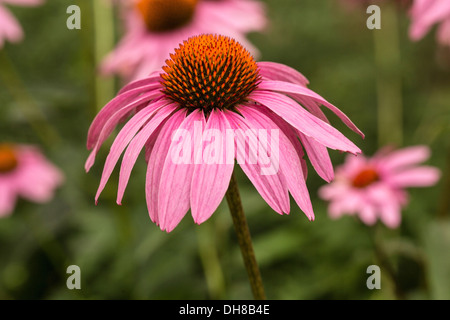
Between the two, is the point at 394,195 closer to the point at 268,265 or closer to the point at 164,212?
the point at 268,265

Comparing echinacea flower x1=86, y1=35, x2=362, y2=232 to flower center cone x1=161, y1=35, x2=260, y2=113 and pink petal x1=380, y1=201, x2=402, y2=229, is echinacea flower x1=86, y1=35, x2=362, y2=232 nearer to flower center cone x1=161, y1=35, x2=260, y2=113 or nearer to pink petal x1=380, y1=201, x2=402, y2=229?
flower center cone x1=161, y1=35, x2=260, y2=113

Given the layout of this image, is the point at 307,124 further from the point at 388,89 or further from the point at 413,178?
the point at 388,89

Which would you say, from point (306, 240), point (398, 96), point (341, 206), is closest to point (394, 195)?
point (341, 206)

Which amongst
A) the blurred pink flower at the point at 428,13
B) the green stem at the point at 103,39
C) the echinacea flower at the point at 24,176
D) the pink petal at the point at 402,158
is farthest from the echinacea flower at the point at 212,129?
the echinacea flower at the point at 24,176

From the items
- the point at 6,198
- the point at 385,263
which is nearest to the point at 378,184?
the point at 385,263

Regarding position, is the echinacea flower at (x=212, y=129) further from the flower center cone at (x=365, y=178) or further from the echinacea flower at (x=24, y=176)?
the echinacea flower at (x=24, y=176)

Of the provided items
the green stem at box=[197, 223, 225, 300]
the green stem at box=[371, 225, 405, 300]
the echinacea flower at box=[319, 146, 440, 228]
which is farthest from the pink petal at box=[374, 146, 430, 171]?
the green stem at box=[197, 223, 225, 300]

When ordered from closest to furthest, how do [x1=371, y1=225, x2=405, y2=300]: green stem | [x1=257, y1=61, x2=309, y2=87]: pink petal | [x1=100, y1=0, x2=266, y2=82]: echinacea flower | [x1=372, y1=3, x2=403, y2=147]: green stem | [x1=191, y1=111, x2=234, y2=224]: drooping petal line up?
[x1=191, y1=111, x2=234, y2=224]: drooping petal, [x1=257, y1=61, x2=309, y2=87]: pink petal, [x1=371, y1=225, x2=405, y2=300]: green stem, [x1=100, y1=0, x2=266, y2=82]: echinacea flower, [x1=372, y1=3, x2=403, y2=147]: green stem
